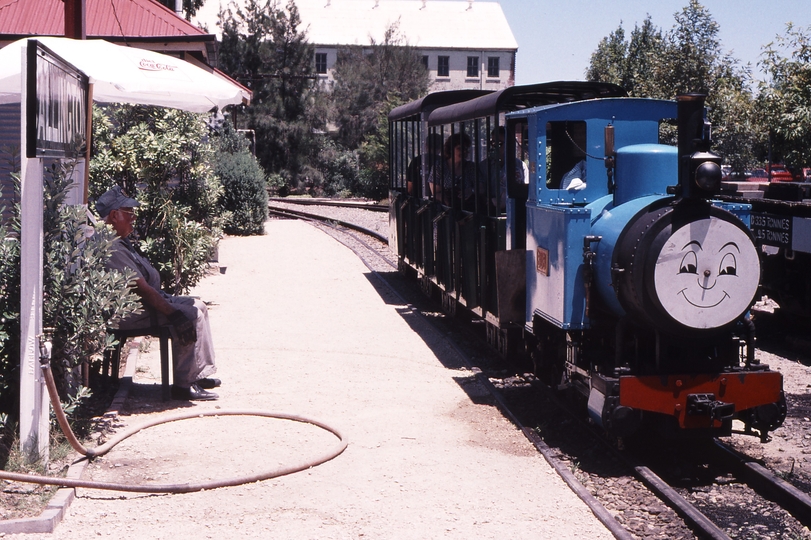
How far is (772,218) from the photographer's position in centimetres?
1088

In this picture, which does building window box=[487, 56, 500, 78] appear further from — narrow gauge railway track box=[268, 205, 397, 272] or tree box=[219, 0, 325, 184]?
narrow gauge railway track box=[268, 205, 397, 272]

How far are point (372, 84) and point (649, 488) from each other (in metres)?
50.2

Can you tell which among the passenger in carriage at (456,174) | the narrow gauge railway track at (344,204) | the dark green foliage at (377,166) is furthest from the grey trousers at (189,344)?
the dark green foliage at (377,166)

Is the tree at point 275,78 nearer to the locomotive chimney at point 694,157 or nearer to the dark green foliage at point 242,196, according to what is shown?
the dark green foliage at point 242,196

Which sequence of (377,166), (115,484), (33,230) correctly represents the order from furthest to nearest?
(377,166) < (33,230) < (115,484)

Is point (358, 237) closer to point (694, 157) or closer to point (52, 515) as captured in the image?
point (694, 157)

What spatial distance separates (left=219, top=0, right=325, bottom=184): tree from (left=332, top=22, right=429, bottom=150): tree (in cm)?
240

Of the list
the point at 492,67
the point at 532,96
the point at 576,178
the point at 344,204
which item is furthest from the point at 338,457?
the point at 492,67

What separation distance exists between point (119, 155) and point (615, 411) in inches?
275

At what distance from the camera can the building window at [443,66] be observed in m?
70.9

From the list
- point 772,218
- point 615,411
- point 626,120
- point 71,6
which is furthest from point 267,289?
point 615,411

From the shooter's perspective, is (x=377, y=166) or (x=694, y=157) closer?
(x=694, y=157)

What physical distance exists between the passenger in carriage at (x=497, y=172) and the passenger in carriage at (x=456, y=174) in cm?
62

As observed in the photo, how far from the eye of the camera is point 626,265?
20.2ft
